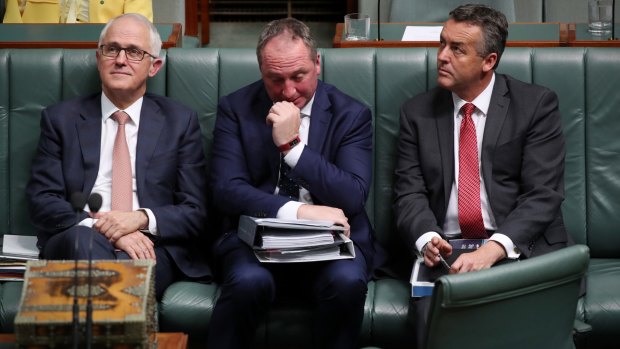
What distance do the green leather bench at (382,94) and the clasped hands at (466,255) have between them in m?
0.36

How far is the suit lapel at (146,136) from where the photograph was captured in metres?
3.26

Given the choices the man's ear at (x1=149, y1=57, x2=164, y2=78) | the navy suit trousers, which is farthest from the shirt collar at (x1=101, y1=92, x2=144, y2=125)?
the navy suit trousers

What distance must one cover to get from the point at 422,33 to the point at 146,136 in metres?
1.20

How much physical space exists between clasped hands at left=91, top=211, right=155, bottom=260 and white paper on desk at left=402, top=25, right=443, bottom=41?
4.18 feet

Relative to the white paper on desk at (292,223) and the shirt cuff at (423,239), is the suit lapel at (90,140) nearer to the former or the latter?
the white paper on desk at (292,223)

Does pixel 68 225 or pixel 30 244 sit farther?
pixel 30 244

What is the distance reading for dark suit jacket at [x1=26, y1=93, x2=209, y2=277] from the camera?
Answer: 3211 millimetres

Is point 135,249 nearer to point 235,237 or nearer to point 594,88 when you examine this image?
point 235,237

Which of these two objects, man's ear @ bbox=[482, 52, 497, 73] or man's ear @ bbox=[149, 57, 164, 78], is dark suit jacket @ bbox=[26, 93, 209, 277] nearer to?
man's ear @ bbox=[149, 57, 164, 78]

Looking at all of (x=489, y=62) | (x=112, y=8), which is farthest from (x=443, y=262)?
(x=112, y=8)

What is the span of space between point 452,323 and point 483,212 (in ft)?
3.84

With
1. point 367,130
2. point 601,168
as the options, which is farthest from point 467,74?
point 601,168

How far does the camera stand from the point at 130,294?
2232 mm

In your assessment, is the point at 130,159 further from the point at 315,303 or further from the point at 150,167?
the point at 315,303
